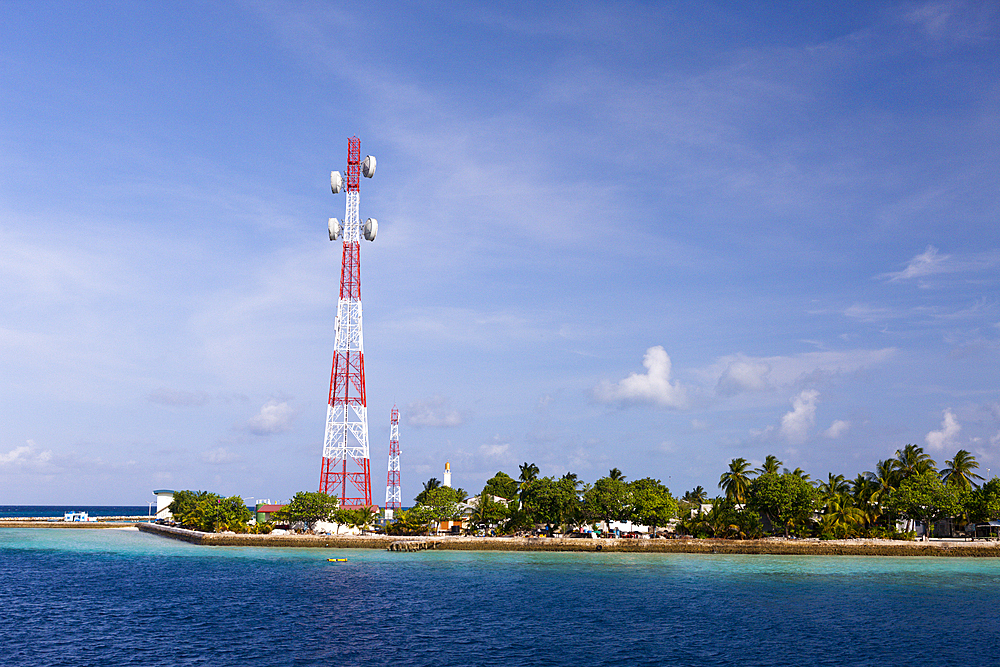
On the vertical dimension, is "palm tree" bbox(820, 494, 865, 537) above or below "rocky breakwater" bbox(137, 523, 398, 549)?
above

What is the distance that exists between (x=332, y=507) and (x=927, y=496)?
95.3 metres

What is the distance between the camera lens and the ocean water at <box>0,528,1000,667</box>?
49062mm

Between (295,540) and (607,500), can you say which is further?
(295,540)

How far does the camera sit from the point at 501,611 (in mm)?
63688

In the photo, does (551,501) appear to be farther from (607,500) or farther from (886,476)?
(886,476)

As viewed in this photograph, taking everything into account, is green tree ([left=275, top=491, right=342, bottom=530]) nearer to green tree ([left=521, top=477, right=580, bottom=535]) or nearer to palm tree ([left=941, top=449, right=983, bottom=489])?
green tree ([left=521, top=477, right=580, bottom=535])

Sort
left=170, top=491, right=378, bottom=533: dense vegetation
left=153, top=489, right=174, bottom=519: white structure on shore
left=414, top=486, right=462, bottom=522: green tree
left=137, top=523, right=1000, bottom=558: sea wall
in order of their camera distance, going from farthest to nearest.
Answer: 1. left=153, top=489, right=174, bottom=519: white structure on shore
2. left=414, top=486, right=462, bottom=522: green tree
3. left=170, top=491, right=378, bottom=533: dense vegetation
4. left=137, top=523, right=1000, bottom=558: sea wall

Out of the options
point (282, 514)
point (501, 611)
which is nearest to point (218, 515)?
point (282, 514)

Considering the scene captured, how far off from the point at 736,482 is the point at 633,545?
2146 cm

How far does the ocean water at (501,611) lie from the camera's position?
49062 millimetres

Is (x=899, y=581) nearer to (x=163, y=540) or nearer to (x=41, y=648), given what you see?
(x=41, y=648)

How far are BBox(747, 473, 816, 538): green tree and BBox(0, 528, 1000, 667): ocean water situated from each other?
9.23 m

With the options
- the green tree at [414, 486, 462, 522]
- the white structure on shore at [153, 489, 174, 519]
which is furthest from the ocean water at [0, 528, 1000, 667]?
the white structure on shore at [153, 489, 174, 519]

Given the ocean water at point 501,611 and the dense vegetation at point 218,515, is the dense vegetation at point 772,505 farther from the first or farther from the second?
the dense vegetation at point 218,515
